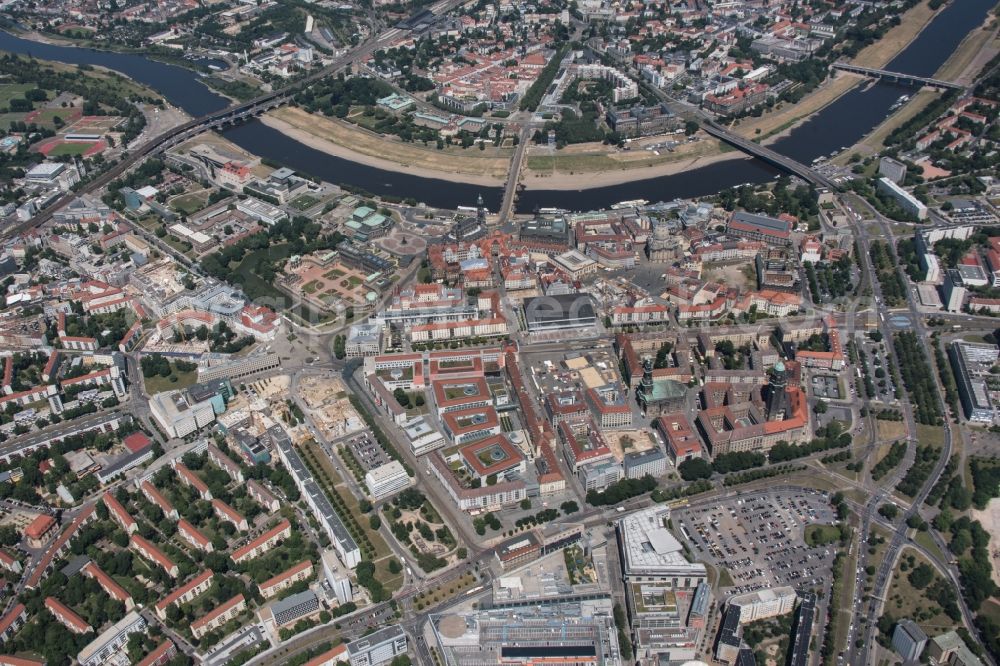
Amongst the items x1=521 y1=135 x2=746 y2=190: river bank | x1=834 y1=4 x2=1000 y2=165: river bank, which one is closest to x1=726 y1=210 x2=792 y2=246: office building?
x1=521 y1=135 x2=746 y2=190: river bank

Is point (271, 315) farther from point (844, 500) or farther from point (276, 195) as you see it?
point (844, 500)

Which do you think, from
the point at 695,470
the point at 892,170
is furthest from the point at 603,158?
the point at 695,470

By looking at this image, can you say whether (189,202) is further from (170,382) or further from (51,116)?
(51,116)

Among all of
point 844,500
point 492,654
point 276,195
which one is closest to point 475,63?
point 276,195

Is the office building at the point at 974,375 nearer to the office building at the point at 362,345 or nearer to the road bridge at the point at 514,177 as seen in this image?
the road bridge at the point at 514,177

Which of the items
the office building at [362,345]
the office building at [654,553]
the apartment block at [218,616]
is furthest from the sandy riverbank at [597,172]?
the apartment block at [218,616]
